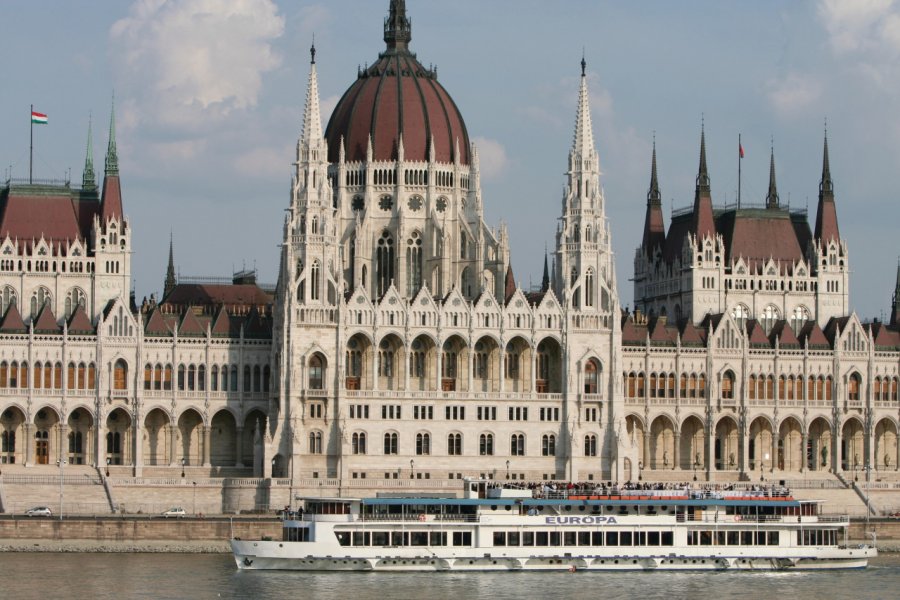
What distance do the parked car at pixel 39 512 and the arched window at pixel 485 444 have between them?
3078 centimetres

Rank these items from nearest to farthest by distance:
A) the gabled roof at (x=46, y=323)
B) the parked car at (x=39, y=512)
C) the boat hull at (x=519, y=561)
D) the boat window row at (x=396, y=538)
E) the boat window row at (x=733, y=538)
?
the boat hull at (x=519, y=561) < the boat window row at (x=396, y=538) < the boat window row at (x=733, y=538) < the parked car at (x=39, y=512) < the gabled roof at (x=46, y=323)

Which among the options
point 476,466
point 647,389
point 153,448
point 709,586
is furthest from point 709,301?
point 709,586

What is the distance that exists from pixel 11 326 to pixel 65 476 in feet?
42.0

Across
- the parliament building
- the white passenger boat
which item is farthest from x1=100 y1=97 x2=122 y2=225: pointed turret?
the white passenger boat

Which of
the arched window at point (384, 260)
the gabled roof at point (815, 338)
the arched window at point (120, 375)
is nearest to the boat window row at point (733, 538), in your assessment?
the gabled roof at point (815, 338)

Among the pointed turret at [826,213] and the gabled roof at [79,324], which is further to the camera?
the pointed turret at [826,213]

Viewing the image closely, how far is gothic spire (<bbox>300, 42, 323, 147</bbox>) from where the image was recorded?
569 ft

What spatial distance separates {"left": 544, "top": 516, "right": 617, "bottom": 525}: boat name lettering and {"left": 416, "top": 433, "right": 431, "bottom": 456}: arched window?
3047 centimetres

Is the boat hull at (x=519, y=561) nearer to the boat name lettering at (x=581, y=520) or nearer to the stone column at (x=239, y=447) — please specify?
the boat name lettering at (x=581, y=520)

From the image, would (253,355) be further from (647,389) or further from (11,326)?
(647,389)

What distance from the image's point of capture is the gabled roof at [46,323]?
6688 inches

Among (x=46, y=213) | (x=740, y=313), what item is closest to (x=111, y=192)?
(x=46, y=213)

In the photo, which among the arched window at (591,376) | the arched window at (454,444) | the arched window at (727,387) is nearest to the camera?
the arched window at (454,444)

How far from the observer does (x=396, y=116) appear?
181000mm
